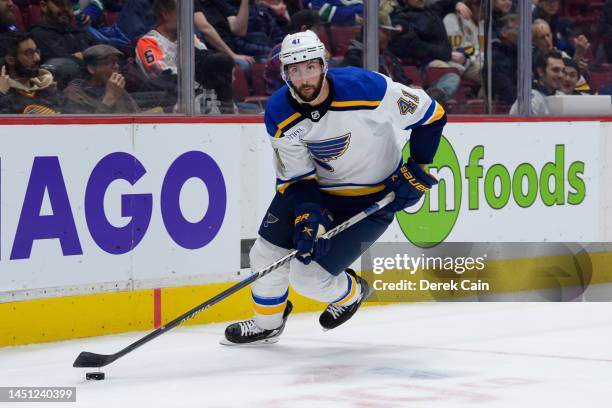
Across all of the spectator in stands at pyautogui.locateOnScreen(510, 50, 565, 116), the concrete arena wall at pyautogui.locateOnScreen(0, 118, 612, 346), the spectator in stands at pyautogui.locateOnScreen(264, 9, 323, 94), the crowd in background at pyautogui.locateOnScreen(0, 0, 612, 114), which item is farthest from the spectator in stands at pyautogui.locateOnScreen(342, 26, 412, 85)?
the spectator in stands at pyautogui.locateOnScreen(510, 50, 565, 116)

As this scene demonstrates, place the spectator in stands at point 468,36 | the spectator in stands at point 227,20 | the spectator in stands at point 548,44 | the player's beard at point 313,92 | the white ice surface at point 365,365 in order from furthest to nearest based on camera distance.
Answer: the spectator in stands at point 548,44 → the spectator in stands at point 468,36 → the spectator in stands at point 227,20 → the player's beard at point 313,92 → the white ice surface at point 365,365

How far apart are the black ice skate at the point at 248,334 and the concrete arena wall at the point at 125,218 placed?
0.51m

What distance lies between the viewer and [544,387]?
12.5ft

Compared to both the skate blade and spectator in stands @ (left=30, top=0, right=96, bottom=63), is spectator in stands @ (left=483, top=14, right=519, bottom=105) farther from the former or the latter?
spectator in stands @ (left=30, top=0, right=96, bottom=63)

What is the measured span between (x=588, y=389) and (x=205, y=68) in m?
2.32

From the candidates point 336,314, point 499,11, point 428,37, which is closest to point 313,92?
point 336,314

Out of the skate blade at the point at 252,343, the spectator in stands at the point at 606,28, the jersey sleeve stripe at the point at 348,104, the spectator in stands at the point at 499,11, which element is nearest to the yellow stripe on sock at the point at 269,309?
the skate blade at the point at 252,343

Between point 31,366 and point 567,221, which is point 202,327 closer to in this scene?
point 31,366

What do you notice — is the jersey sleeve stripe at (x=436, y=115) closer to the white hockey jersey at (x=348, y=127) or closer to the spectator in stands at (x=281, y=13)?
the white hockey jersey at (x=348, y=127)

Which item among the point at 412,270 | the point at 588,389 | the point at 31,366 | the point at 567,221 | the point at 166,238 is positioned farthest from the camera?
the point at 567,221

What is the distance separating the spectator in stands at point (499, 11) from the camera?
6387mm

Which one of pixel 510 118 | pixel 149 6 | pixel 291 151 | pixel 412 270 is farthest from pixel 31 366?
pixel 510 118

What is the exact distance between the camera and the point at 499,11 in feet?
21.0

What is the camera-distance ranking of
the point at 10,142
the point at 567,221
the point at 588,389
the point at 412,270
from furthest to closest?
the point at 567,221
the point at 412,270
the point at 10,142
the point at 588,389
